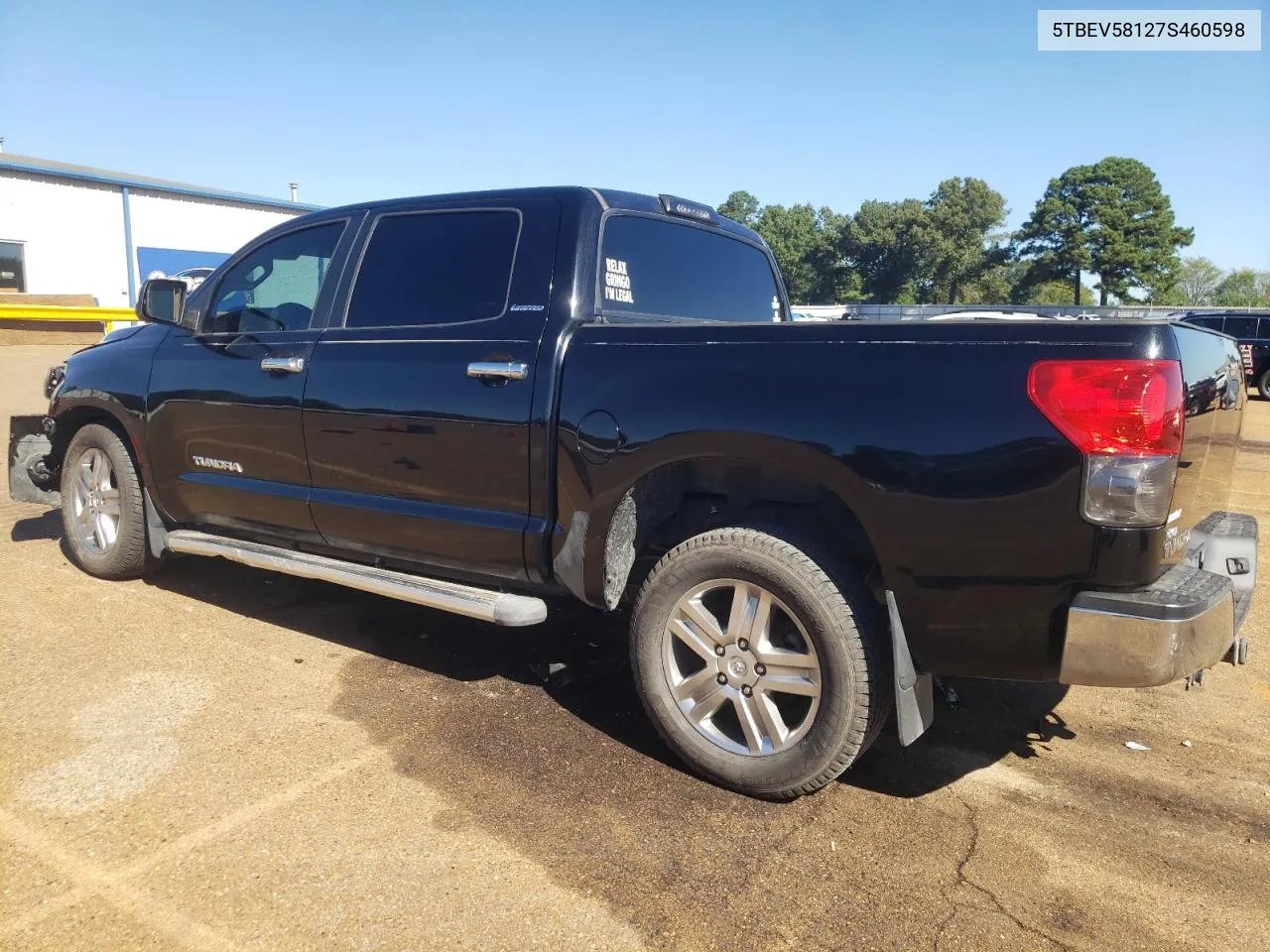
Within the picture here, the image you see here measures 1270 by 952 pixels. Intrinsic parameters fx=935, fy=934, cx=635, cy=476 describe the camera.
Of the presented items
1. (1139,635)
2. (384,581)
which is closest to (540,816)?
(384,581)

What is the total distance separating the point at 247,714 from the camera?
3.56 metres

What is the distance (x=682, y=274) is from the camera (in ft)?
13.4

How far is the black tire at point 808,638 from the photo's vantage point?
2.79 m

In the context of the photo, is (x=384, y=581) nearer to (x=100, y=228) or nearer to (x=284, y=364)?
(x=284, y=364)

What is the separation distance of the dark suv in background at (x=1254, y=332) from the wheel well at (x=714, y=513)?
65.7ft

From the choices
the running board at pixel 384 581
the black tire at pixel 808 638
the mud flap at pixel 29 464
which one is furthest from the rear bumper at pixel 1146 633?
the mud flap at pixel 29 464

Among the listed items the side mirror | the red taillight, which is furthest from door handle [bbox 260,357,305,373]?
the red taillight

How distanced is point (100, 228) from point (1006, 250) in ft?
190

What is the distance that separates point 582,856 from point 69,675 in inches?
99.6

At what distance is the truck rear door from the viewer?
348 centimetres

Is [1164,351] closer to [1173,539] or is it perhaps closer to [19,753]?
[1173,539]

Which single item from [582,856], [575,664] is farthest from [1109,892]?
[575,664]

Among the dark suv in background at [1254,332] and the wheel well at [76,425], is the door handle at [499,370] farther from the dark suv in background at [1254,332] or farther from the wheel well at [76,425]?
the dark suv in background at [1254,332]

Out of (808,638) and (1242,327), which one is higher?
(1242,327)
